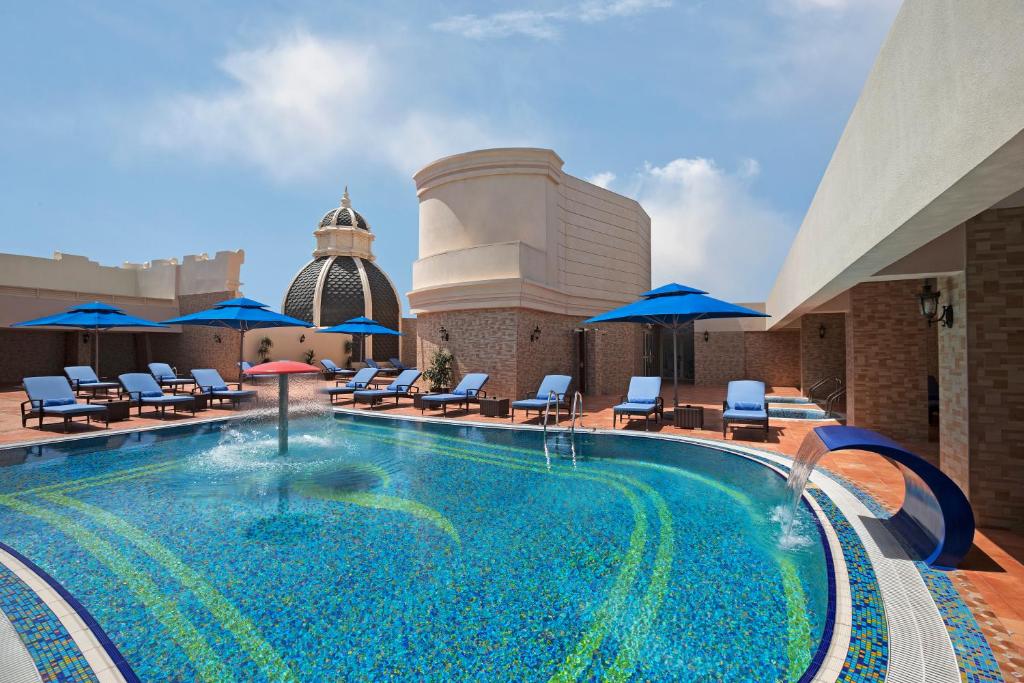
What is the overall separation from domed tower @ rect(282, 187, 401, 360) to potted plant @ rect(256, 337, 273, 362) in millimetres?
4637

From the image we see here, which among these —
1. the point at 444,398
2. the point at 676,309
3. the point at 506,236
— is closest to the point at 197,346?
the point at 444,398

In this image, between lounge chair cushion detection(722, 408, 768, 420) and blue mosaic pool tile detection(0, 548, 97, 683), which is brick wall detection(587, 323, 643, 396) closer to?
lounge chair cushion detection(722, 408, 768, 420)

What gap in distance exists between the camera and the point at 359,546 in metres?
4.29

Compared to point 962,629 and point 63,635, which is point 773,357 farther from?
point 63,635

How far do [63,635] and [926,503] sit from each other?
675 cm

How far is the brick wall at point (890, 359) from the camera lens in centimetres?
848

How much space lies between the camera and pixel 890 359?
28.4ft

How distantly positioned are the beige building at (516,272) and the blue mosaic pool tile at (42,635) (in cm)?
1066

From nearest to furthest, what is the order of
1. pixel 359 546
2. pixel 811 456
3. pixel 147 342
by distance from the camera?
pixel 359 546
pixel 811 456
pixel 147 342

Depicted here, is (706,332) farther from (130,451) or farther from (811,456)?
(130,451)

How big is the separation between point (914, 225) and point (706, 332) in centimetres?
1783

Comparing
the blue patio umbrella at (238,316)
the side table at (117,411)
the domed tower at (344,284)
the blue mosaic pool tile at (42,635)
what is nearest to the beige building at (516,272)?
the blue patio umbrella at (238,316)

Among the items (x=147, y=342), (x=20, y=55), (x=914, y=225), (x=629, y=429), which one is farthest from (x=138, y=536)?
(x=147, y=342)

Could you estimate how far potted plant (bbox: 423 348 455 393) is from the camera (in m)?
14.5
